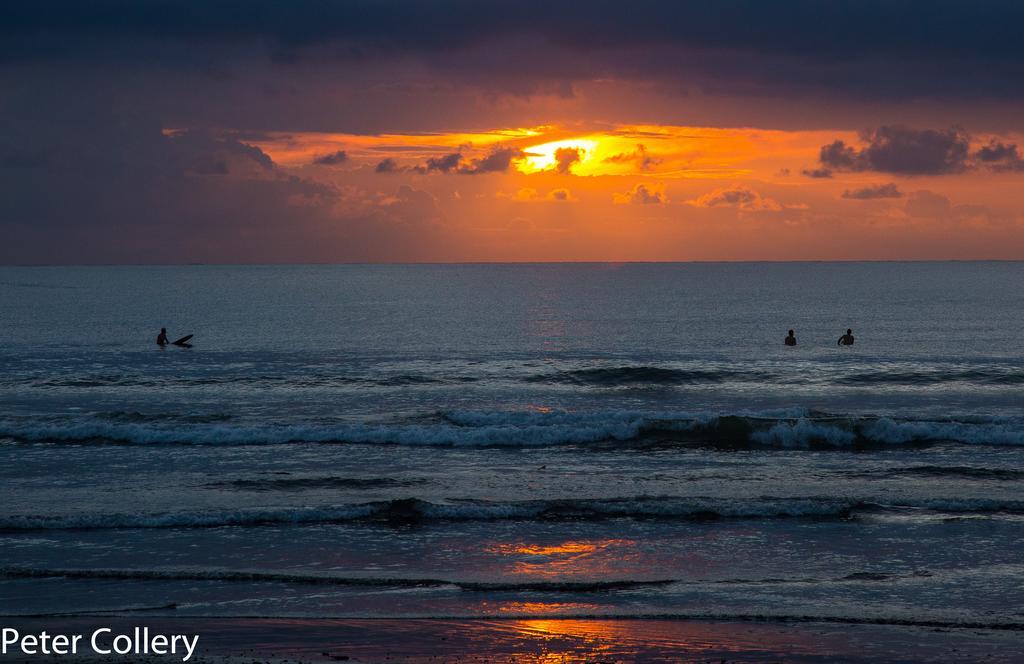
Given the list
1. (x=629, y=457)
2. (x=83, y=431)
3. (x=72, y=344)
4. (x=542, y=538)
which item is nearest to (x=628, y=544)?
(x=542, y=538)

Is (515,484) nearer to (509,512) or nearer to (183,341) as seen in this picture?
(509,512)

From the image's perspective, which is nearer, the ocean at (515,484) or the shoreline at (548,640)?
the shoreline at (548,640)

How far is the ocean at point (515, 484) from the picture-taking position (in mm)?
17312

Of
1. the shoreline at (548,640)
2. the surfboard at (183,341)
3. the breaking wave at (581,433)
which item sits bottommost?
the shoreline at (548,640)

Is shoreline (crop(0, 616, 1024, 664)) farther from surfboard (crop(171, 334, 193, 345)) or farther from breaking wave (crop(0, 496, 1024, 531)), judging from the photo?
surfboard (crop(171, 334, 193, 345))

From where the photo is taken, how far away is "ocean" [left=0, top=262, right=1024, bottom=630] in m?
17.3

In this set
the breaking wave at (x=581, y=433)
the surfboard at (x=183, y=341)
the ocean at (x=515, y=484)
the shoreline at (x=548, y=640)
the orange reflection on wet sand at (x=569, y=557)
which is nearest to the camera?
the shoreline at (x=548, y=640)

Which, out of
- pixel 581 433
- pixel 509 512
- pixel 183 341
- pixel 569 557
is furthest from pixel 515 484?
pixel 183 341

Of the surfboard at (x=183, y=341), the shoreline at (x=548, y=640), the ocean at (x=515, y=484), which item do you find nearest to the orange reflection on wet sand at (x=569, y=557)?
the ocean at (x=515, y=484)

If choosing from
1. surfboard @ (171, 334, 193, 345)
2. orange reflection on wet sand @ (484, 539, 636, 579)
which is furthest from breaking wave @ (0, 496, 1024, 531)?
surfboard @ (171, 334, 193, 345)

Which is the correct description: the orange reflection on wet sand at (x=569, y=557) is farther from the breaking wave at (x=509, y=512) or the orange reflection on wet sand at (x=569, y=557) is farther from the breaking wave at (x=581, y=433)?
the breaking wave at (x=581, y=433)

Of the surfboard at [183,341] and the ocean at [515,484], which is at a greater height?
the surfboard at [183,341]

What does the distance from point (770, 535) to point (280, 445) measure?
17.7 m

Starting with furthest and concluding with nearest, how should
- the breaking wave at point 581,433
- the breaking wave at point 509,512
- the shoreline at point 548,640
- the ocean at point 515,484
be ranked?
1. the breaking wave at point 581,433
2. the breaking wave at point 509,512
3. the ocean at point 515,484
4. the shoreline at point 548,640
